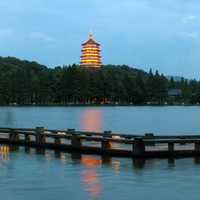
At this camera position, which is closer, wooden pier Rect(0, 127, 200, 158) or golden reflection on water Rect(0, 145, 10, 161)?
wooden pier Rect(0, 127, 200, 158)

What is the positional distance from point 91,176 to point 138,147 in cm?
Result: 610

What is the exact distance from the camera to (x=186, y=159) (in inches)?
981

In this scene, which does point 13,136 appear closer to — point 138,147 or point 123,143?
point 123,143

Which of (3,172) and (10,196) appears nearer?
(10,196)

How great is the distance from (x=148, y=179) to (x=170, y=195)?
9.46 feet

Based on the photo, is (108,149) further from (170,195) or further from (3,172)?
(170,195)

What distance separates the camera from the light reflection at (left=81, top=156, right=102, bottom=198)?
660 inches

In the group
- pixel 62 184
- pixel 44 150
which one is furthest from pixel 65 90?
pixel 62 184

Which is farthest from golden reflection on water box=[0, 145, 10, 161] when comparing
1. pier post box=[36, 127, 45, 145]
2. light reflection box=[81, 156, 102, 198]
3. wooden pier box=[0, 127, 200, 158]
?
light reflection box=[81, 156, 102, 198]

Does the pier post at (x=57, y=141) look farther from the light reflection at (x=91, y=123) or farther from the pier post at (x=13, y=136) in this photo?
the light reflection at (x=91, y=123)

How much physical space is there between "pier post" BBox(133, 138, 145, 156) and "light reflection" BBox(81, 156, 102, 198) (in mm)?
1733

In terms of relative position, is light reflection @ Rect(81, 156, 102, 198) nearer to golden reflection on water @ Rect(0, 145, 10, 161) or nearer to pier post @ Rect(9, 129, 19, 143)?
golden reflection on water @ Rect(0, 145, 10, 161)

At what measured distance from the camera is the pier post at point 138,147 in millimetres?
25391

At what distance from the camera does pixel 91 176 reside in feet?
64.8
